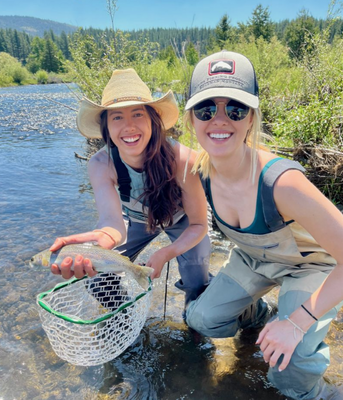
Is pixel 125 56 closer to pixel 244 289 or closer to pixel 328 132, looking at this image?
pixel 328 132

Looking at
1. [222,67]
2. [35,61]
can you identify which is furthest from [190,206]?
[35,61]

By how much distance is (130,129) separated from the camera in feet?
8.94

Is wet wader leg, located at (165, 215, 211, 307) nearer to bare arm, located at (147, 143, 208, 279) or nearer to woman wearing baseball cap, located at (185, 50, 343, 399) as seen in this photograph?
bare arm, located at (147, 143, 208, 279)

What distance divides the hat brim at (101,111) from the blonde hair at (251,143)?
1.87ft

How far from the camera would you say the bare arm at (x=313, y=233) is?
1.90m

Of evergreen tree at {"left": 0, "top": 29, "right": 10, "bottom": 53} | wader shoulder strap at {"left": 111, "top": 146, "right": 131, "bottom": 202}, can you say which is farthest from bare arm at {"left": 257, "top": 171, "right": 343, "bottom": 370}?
evergreen tree at {"left": 0, "top": 29, "right": 10, "bottom": 53}

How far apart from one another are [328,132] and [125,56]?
241 inches

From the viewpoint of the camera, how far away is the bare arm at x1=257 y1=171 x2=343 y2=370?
1.90 meters

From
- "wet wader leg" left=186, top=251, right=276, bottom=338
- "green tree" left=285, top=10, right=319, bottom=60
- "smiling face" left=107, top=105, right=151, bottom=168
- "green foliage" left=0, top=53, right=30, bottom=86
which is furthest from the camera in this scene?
"green foliage" left=0, top=53, right=30, bottom=86

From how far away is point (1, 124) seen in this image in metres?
18.0

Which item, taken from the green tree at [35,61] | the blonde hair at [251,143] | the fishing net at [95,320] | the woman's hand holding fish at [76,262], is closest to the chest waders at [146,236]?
the fishing net at [95,320]

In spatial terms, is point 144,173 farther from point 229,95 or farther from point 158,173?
point 229,95

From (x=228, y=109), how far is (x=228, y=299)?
59.9 inches

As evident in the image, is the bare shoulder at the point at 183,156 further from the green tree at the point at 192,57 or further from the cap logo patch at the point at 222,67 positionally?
the green tree at the point at 192,57
